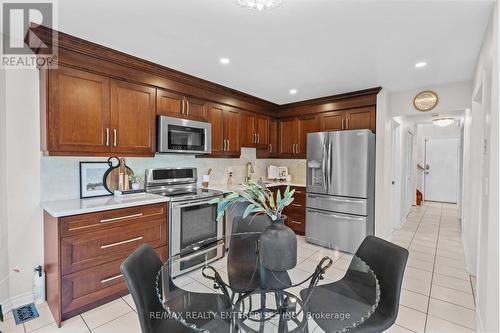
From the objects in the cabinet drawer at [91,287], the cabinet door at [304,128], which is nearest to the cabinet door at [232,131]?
the cabinet door at [304,128]

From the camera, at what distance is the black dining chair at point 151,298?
3.85 feet

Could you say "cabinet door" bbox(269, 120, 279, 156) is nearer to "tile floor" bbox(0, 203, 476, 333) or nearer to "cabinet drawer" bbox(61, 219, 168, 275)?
"tile floor" bbox(0, 203, 476, 333)

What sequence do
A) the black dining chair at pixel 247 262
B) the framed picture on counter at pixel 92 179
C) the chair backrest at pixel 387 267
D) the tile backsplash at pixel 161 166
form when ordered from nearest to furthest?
1. the chair backrest at pixel 387 267
2. the black dining chair at pixel 247 262
3. the tile backsplash at pixel 161 166
4. the framed picture on counter at pixel 92 179

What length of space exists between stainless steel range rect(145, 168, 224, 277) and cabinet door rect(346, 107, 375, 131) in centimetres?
237

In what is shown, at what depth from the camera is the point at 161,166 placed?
324 cm

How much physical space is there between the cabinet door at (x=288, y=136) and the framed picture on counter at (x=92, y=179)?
3068 mm

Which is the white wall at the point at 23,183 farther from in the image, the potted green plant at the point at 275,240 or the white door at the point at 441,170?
the white door at the point at 441,170

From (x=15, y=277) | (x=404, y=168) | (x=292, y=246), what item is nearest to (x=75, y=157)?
(x=15, y=277)

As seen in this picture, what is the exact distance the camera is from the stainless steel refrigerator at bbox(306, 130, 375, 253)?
136 inches

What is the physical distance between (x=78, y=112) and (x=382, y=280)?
2.87 meters

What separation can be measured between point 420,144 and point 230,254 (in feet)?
26.8

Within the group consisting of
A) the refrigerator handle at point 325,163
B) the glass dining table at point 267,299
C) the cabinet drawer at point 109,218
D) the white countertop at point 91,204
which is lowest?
the glass dining table at point 267,299

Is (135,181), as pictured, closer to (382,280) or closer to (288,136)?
(382,280)

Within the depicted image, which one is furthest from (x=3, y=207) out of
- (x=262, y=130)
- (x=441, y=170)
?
(x=441, y=170)
